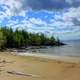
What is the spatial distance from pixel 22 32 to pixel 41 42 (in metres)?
33.7

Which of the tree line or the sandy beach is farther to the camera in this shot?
the tree line

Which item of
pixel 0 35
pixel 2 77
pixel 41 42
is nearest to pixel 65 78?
pixel 2 77

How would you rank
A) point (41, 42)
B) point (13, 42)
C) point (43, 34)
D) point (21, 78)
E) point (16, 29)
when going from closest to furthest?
Answer: point (21, 78)
point (13, 42)
point (16, 29)
point (41, 42)
point (43, 34)

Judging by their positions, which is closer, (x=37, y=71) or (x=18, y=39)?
(x=37, y=71)

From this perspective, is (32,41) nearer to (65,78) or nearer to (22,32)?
(22,32)

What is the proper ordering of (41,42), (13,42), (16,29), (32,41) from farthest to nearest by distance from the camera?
1. (41,42)
2. (32,41)
3. (16,29)
4. (13,42)

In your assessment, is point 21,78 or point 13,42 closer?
point 21,78

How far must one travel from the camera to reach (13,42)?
114 meters

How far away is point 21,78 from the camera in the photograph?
15.4 m

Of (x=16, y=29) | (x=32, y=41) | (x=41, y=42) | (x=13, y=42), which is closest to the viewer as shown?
A: (x=13, y=42)

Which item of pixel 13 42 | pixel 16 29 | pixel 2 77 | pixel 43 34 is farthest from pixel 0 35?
pixel 43 34

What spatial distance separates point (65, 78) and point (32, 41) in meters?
138

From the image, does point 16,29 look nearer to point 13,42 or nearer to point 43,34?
point 13,42

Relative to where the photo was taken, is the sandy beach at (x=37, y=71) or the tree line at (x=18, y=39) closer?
the sandy beach at (x=37, y=71)
